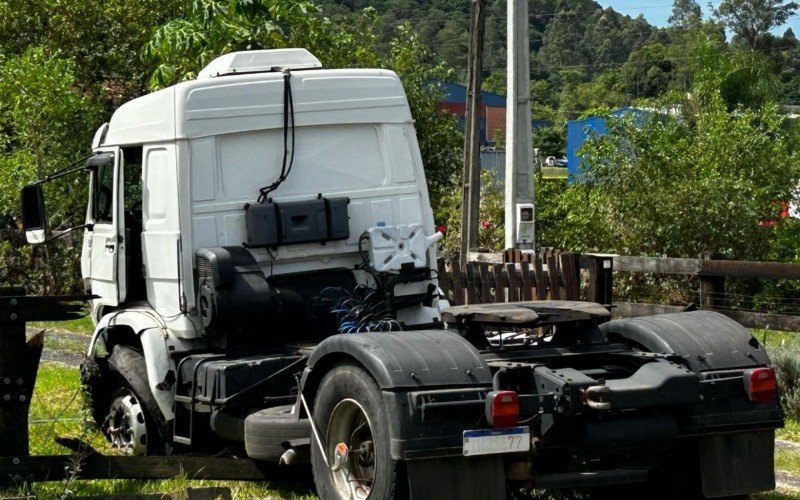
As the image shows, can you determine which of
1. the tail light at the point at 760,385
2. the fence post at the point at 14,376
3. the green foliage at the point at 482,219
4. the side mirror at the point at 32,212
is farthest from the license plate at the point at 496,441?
the green foliage at the point at 482,219

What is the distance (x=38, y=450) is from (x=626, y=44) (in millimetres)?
121098

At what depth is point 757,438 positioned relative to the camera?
277 inches

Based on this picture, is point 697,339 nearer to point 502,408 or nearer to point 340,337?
point 502,408

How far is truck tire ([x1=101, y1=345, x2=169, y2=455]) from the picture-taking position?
8773mm

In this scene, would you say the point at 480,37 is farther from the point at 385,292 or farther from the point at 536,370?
the point at 536,370

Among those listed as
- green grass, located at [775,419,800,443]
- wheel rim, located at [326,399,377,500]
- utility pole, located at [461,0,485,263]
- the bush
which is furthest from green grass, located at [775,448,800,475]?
utility pole, located at [461,0,485,263]

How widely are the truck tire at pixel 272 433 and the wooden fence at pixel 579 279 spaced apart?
6060 millimetres

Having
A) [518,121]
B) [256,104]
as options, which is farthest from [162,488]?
[518,121]

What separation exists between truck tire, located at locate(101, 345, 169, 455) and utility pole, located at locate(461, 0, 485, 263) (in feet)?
33.5

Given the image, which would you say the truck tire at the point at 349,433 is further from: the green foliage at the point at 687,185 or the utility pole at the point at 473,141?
the green foliage at the point at 687,185

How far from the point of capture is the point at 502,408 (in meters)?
6.16

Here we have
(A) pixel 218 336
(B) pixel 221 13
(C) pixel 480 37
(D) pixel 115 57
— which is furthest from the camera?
(D) pixel 115 57

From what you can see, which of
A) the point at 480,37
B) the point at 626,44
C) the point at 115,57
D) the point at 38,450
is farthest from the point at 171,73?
the point at 626,44

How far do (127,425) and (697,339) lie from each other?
4088 millimetres
